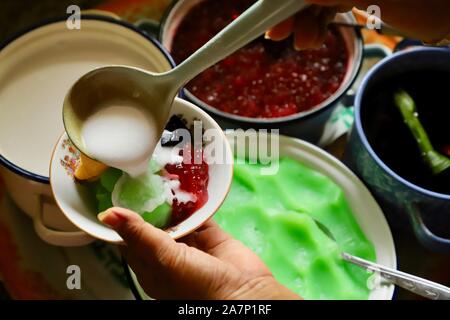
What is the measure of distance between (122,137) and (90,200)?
0.29 ft

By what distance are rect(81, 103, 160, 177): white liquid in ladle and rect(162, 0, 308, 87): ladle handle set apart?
6 cm

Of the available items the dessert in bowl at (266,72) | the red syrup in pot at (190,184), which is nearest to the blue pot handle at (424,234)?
the dessert in bowl at (266,72)

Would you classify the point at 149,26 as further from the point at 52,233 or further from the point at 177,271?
the point at 177,271

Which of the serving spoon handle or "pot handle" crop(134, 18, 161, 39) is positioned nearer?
the serving spoon handle

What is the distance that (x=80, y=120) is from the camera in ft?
2.08

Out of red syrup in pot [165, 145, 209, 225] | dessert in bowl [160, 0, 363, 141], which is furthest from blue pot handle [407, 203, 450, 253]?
red syrup in pot [165, 145, 209, 225]

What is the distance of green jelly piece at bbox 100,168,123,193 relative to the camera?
654 millimetres

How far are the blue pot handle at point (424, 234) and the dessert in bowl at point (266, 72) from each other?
19cm

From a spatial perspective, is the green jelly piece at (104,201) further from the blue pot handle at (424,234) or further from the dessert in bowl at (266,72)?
the blue pot handle at (424,234)

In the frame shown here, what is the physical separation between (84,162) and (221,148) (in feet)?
0.50

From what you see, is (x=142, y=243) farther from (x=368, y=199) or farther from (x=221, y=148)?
(x=368, y=199)

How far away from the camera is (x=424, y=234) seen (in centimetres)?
78

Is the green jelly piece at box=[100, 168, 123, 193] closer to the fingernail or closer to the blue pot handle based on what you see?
the fingernail

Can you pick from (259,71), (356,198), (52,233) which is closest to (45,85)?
(52,233)
